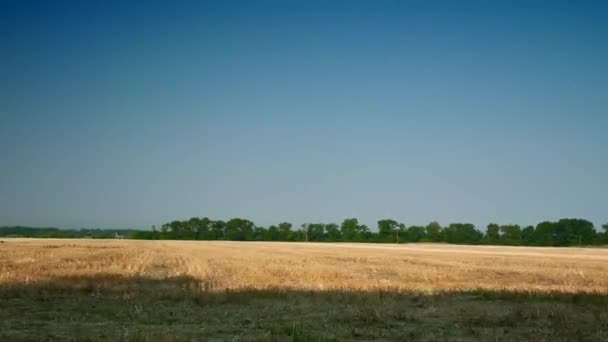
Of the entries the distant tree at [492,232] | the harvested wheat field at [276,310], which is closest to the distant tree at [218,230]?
the distant tree at [492,232]

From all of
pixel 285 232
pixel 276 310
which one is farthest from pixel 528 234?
pixel 276 310

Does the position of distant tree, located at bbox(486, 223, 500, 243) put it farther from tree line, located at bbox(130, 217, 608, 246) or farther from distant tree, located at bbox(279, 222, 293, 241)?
distant tree, located at bbox(279, 222, 293, 241)

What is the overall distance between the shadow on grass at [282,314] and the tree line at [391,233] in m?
126

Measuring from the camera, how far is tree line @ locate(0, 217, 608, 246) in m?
138

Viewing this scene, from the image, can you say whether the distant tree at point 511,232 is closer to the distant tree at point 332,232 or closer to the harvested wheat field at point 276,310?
the distant tree at point 332,232

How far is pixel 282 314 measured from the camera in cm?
1534

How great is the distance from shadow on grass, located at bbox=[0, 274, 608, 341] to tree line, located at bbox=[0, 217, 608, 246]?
414 ft

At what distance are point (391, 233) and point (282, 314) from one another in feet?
501

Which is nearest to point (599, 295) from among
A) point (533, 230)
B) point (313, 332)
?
point (313, 332)

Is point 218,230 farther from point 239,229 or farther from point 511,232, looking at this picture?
point 511,232

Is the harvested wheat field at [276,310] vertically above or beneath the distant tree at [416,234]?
beneath

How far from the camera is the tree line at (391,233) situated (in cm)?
13788

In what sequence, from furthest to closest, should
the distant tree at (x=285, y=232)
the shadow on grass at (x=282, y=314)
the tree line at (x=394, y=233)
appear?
the distant tree at (x=285, y=232), the tree line at (x=394, y=233), the shadow on grass at (x=282, y=314)

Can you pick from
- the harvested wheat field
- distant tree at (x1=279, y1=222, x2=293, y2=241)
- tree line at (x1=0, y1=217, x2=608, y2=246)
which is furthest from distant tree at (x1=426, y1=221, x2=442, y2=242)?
the harvested wheat field
